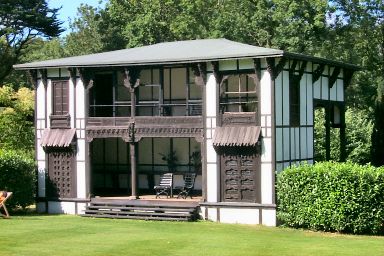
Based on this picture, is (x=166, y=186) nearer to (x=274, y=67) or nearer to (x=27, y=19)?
(x=274, y=67)

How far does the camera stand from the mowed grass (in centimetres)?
1803

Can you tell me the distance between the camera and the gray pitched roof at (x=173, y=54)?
25.4 m

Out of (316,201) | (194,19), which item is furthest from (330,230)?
(194,19)

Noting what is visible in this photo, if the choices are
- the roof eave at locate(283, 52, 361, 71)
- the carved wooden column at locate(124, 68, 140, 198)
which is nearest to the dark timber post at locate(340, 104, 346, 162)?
the roof eave at locate(283, 52, 361, 71)

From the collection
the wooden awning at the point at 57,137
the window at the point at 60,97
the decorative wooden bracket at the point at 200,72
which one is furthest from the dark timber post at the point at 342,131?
the window at the point at 60,97

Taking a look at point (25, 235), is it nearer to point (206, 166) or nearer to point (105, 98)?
point (206, 166)

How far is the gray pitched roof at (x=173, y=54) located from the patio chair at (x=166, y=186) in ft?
17.2

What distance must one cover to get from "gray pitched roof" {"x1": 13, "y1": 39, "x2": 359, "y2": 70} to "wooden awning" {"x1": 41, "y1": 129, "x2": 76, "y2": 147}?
108 inches

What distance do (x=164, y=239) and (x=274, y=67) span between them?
8178 mm

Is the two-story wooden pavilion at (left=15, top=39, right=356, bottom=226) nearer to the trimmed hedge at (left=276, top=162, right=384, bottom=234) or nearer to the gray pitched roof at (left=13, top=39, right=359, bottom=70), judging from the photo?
the gray pitched roof at (left=13, top=39, right=359, bottom=70)

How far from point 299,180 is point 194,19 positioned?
26904 millimetres

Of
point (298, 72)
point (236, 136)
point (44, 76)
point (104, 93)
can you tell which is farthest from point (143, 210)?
point (298, 72)

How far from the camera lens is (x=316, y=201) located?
2341cm

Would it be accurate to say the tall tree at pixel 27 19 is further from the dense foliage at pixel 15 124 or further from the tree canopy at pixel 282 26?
the dense foliage at pixel 15 124
